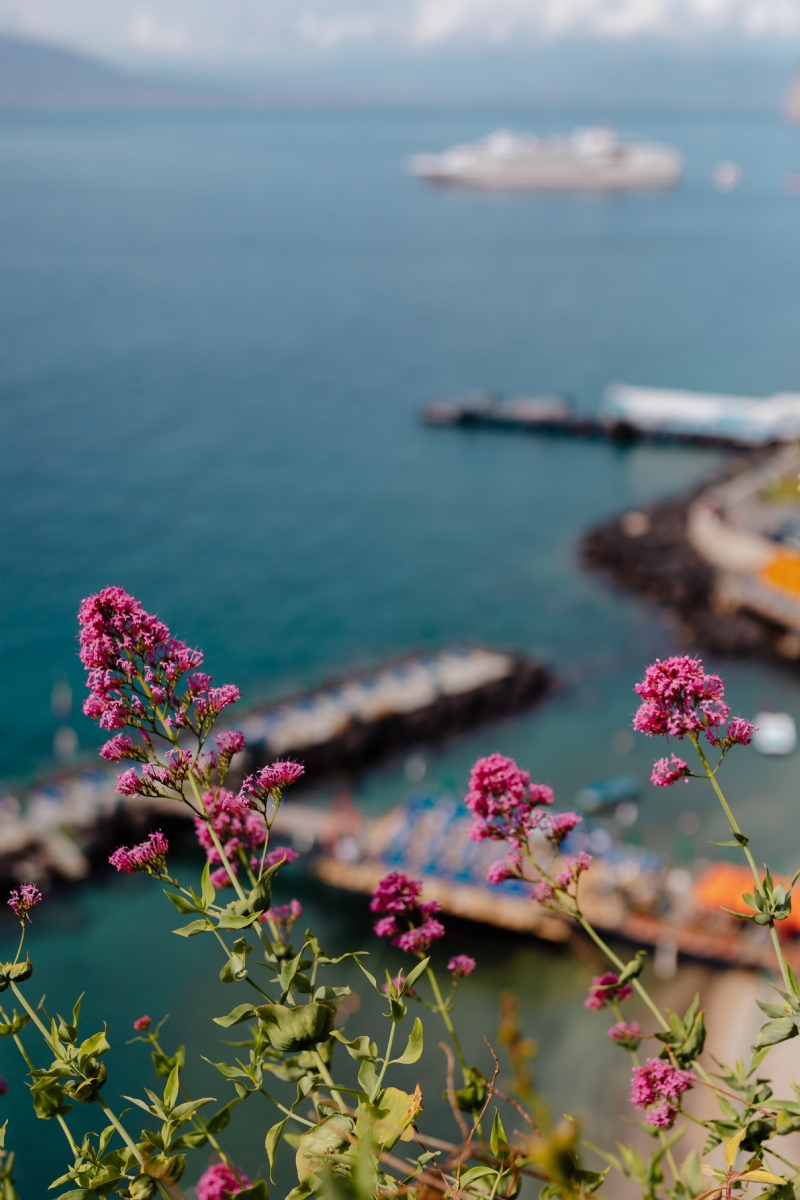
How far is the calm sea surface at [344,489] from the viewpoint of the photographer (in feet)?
76.0

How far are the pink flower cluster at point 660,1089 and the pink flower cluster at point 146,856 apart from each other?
57.5 inches

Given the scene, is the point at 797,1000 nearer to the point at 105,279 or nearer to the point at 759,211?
the point at 105,279

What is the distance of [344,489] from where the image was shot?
52250 millimetres

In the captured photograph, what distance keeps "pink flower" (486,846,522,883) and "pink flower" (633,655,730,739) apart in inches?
27.1

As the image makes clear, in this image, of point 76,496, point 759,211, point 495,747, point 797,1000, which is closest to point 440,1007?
point 797,1000

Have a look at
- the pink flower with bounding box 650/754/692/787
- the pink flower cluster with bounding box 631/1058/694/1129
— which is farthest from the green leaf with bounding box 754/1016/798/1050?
the pink flower with bounding box 650/754/692/787

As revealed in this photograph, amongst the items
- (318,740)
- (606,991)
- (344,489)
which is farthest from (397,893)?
(344,489)

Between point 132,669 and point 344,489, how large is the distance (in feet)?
163

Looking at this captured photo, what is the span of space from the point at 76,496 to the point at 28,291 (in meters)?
50.0

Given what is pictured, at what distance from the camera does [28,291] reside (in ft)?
304

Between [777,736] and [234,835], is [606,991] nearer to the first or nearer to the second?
[234,835]

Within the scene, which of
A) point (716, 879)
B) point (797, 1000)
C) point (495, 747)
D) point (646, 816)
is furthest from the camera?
point (495, 747)

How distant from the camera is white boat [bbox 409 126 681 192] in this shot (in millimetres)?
157625

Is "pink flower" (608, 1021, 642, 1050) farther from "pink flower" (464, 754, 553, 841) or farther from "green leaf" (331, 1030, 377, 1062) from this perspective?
"green leaf" (331, 1030, 377, 1062)
